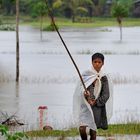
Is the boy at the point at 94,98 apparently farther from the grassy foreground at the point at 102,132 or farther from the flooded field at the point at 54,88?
the flooded field at the point at 54,88

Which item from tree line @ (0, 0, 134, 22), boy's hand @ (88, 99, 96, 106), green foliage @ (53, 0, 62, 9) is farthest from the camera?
tree line @ (0, 0, 134, 22)

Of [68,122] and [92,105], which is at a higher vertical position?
[92,105]

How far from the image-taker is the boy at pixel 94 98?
955 centimetres

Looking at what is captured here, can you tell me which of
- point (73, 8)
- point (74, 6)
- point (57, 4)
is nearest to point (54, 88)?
point (57, 4)

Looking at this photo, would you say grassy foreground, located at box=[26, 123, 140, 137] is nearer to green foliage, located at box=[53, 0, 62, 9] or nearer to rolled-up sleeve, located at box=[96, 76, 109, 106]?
rolled-up sleeve, located at box=[96, 76, 109, 106]

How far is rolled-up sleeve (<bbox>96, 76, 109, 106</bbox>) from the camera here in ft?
31.4

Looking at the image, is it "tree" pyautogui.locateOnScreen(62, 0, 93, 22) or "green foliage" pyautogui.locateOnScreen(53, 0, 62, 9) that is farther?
"tree" pyautogui.locateOnScreen(62, 0, 93, 22)

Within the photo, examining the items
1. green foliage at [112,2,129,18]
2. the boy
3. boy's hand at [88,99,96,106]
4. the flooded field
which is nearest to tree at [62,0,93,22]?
green foliage at [112,2,129,18]

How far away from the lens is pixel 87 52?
4538 centimetres

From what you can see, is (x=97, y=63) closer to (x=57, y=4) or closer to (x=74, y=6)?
(x=57, y=4)

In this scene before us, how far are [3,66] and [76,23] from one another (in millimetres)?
86333

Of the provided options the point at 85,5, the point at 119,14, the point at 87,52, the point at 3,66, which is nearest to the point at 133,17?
the point at 85,5

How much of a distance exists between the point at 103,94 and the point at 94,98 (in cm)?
14

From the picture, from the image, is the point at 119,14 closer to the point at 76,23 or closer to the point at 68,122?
the point at 76,23
